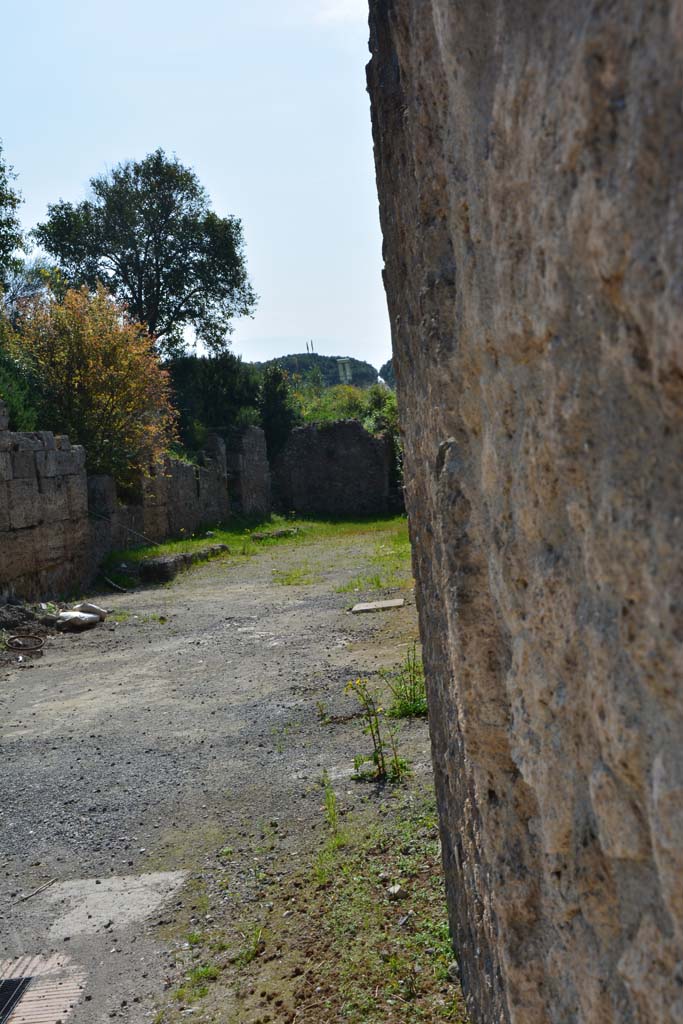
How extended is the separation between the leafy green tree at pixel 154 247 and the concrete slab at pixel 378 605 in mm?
22721

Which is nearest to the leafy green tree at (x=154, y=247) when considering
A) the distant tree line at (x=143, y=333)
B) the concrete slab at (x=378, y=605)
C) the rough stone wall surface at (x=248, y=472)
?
the distant tree line at (x=143, y=333)

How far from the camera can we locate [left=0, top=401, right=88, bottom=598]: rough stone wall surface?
11.7 meters

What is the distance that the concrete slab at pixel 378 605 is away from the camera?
32.1 feet

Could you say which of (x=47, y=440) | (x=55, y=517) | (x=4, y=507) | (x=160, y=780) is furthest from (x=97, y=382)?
(x=160, y=780)

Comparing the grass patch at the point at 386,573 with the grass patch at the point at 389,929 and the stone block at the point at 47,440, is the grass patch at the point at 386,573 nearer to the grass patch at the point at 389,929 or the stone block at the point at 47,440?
the stone block at the point at 47,440

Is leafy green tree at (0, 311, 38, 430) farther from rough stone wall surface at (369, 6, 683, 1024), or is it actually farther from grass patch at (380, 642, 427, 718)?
rough stone wall surface at (369, 6, 683, 1024)

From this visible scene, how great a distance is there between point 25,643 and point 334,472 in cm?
1755

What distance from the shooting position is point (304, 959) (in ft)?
11.1

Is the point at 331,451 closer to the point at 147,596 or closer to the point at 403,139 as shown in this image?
the point at 147,596

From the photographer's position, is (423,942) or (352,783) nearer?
(423,942)

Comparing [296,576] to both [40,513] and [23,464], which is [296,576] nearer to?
[40,513]

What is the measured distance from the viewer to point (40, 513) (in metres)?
12.5

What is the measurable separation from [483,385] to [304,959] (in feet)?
8.90

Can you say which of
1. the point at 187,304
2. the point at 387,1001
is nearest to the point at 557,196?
the point at 387,1001
